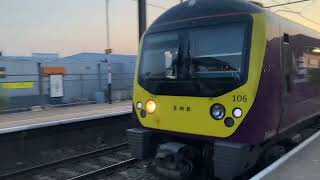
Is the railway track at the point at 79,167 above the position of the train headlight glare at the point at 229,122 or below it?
below

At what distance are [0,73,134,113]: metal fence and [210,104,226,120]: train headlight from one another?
11774mm

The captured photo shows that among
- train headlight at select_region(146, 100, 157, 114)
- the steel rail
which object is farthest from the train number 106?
the steel rail

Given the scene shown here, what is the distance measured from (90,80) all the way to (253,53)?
1732 cm

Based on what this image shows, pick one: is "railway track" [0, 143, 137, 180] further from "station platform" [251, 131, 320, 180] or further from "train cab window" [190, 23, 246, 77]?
"station platform" [251, 131, 320, 180]

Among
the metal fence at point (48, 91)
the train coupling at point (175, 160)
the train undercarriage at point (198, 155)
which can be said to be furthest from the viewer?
the metal fence at point (48, 91)

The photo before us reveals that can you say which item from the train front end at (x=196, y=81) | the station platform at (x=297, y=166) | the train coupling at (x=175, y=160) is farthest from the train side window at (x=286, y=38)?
the train coupling at (x=175, y=160)

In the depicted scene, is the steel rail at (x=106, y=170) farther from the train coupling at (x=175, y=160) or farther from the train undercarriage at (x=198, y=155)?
the train coupling at (x=175, y=160)

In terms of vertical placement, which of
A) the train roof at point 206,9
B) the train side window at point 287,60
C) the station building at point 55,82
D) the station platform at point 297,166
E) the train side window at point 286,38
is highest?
the train roof at point 206,9

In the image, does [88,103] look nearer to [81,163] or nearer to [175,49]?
[81,163]

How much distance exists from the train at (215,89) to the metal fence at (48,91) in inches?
418

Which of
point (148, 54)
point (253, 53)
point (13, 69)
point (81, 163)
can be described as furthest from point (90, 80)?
point (253, 53)

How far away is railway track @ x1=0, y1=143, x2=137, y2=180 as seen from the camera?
860cm

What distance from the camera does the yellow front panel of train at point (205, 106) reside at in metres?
6.16

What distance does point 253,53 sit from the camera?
620 centimetres
